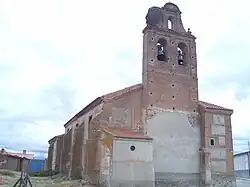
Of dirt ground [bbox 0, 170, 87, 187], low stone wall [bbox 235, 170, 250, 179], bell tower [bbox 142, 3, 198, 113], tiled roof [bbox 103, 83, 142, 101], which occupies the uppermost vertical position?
bell tower [bbox 142, 3, 198, 113]

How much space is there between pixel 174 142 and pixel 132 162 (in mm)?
4856

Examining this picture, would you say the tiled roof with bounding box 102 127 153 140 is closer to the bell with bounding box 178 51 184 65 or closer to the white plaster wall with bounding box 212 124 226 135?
the white plaster wall with bounding box 212 124 226 135

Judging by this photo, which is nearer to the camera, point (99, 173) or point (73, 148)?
point (99, 173)

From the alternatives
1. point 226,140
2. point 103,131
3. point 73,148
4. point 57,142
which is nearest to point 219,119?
point 226,140

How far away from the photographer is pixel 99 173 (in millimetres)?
20766

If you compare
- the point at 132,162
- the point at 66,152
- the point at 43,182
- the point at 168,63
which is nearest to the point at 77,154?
the point at 43,182

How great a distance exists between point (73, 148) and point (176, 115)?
382 inches

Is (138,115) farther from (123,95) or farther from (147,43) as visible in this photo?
(147,43)

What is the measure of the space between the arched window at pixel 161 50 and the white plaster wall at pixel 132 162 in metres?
7.80

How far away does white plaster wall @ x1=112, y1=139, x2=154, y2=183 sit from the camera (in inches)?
777

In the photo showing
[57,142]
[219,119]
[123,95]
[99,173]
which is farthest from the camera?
[57,142]

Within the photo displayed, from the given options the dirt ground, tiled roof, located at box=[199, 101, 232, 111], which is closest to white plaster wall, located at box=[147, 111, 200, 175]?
tiled roof, located at box=[199, 101, 232, 111]

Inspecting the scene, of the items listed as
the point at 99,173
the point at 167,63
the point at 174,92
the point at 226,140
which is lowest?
the point at 99,173

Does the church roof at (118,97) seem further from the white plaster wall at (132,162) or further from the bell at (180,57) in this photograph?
the white plaster wall at (132,162)
